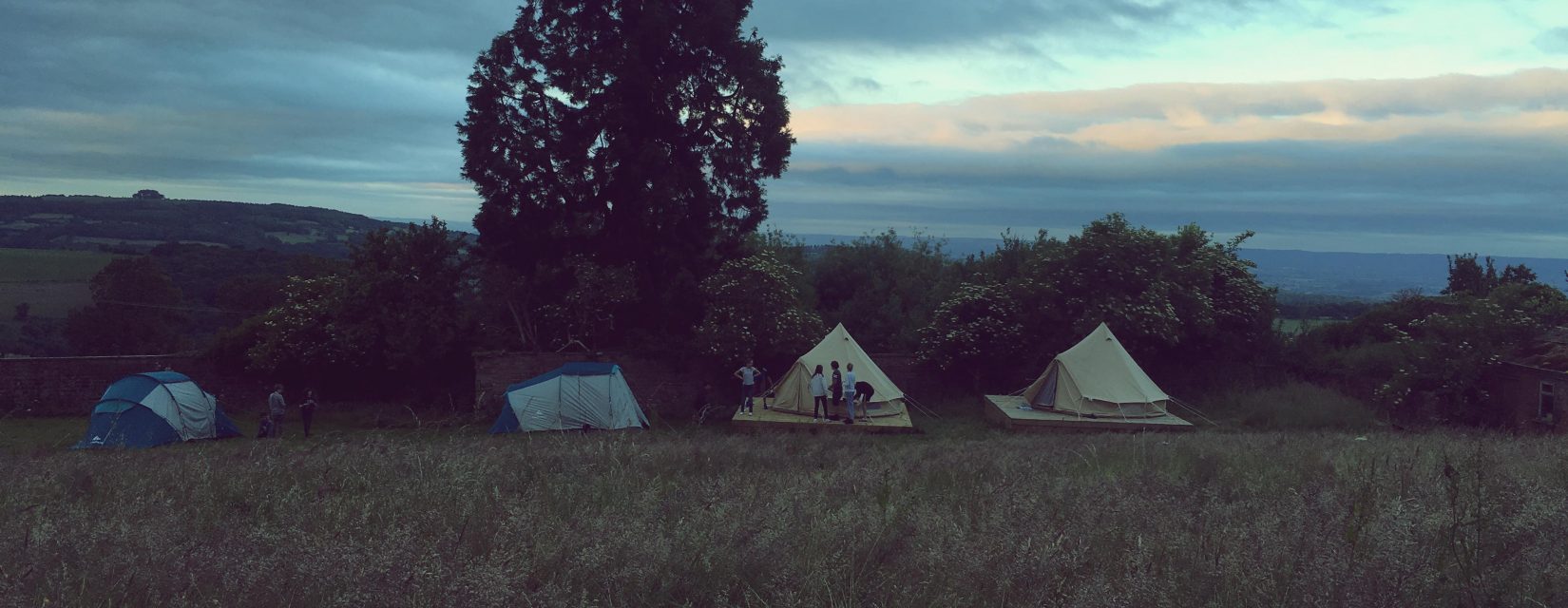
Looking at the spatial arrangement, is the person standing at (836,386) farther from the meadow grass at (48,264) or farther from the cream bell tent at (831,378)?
the meadow grass at (48,264)

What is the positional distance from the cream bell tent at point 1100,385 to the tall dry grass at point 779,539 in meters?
12.0

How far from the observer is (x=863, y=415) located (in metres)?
18.2

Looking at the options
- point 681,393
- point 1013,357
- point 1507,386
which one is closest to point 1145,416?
point 1013,357

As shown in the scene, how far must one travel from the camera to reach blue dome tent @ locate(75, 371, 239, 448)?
17.1 m

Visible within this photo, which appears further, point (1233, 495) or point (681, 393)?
point (681, 393)

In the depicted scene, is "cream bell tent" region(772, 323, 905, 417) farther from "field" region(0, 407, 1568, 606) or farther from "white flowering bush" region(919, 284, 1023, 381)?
"field" region(0, 407, 1568, 606)

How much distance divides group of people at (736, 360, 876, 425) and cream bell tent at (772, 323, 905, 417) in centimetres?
13

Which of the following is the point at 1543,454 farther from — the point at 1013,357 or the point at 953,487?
the point at 1013,357

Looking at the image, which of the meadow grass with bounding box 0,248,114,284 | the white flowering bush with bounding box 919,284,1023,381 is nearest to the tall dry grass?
the white flowering bush with bounding box 919,284,1023,381

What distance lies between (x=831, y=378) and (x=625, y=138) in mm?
7017

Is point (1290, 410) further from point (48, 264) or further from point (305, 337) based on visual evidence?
point (48, 264)

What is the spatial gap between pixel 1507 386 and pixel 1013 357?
9.45 metres

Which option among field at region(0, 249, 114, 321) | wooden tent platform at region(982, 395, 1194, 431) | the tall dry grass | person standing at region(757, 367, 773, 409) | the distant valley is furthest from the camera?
the distant valley

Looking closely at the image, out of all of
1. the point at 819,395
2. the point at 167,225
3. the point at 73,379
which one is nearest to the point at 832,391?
the point at 819,395
